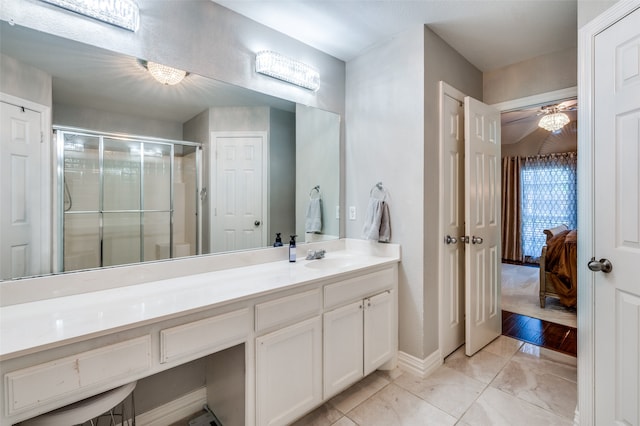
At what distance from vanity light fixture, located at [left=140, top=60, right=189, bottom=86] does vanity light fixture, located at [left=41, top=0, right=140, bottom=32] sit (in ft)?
0.53

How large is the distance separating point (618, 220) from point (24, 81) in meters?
2.71

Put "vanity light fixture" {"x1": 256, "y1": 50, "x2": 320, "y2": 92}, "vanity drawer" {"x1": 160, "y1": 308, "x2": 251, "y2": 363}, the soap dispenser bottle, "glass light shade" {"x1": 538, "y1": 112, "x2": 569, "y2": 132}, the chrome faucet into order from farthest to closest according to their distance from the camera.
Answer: "glass light shade" {"x1": 538, "y1": 112, "x2": 569, "y2": 132}, the chrome faucet, the soap dispenser bottle, "vanity light fixture" {"x1": 256, "y1": 50, "x2": 320, "y2": 92}, "vanity drawer" {"x1": 160, "y1": 308, "x2": 251, "y2": 363}

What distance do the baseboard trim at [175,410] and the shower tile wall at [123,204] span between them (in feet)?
2.70

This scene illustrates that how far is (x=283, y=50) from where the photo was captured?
6.67 feet

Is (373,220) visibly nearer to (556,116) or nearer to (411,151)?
(411,151)

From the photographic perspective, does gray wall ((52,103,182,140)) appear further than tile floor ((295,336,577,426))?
No

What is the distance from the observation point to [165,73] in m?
1.57

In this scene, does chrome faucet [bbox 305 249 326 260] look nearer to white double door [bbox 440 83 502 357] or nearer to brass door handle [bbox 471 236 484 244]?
white double door [bbox 440 83 502 357]

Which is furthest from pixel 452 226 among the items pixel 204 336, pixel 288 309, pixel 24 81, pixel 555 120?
pixel 555 120

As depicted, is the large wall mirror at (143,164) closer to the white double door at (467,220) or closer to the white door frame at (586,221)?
the white double door at (467,220)

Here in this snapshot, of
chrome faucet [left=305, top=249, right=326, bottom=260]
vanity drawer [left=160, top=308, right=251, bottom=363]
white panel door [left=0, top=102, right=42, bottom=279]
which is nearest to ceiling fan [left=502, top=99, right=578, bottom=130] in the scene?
chrome faucet [left=305, top=249, right=326, bottom=260]

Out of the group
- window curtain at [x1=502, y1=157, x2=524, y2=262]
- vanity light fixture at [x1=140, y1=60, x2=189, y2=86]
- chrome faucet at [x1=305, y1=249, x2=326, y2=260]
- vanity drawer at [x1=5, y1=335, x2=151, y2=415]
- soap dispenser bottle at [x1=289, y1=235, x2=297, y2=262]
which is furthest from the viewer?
window curtain at [x1=502, y1=157, x2=524, y2=262]

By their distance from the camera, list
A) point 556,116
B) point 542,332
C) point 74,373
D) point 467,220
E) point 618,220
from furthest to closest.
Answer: point 556,116 → point 542,332 → point 467,220 → point 618,220 → point 74,373

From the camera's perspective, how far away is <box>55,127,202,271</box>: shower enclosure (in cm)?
132
